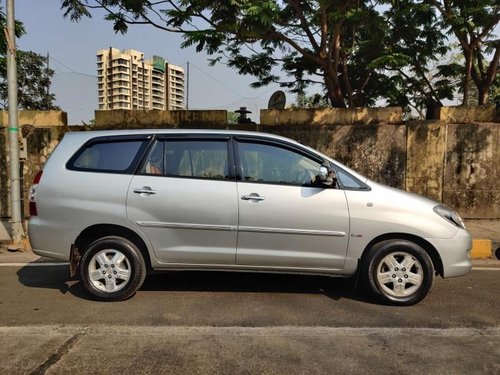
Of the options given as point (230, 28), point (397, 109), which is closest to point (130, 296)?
point (230, 28)

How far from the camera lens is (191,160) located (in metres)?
5.19

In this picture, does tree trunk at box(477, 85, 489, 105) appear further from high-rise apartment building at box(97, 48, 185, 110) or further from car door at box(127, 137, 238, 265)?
high-rise apartment building at box(97, 48, 185, 110)

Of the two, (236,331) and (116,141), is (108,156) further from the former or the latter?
(236,331)

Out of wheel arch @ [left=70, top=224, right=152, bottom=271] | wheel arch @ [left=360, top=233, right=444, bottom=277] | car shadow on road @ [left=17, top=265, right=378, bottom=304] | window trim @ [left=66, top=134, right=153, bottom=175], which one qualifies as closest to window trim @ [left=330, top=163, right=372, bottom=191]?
wheel arch @ [left=360, top=233, right=444, bottom=277]

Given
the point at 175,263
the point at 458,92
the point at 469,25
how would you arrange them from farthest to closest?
the point at 458,92, the point at 469,25, the point at 175,263

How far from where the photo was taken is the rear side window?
17.1 feet

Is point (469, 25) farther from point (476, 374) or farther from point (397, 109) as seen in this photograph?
point (476, 374)

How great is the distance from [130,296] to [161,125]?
6050 mm

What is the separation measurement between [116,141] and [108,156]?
188 mm

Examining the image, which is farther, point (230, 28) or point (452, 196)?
point (452, 196)

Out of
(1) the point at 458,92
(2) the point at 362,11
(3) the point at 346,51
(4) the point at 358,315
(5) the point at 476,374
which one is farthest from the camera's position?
(1) the point at 458,92

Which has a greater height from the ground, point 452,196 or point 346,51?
point 346,51

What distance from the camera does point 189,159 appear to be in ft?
17.1

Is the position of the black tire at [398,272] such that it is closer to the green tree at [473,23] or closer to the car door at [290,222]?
the car door at [290,222]
